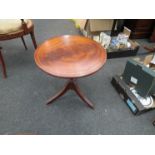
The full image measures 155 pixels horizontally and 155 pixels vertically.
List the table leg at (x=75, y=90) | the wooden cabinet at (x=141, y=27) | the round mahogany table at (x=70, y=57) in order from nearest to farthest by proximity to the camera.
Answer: the round mahogany table at (x=70, y=57) → the table leg at (x=75, y=90) → the wooden cabinet at (x=141, y=27)

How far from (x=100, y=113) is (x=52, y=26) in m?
1.88

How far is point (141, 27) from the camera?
2316 mm

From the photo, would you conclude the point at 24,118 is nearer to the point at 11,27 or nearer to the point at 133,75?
the point at 11,27

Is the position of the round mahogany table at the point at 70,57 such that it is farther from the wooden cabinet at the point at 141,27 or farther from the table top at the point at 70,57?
the wooden cabinet at the point at 141,27

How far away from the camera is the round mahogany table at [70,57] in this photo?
3.27 feet

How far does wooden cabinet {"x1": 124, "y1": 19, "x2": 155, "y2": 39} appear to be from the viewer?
→ 2.28m

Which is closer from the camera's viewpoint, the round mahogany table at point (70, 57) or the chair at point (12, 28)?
the round mahogany table at point (70, 57)

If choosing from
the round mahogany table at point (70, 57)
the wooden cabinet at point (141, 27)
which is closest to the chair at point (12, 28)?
the round mahogany table at point (70, 57)

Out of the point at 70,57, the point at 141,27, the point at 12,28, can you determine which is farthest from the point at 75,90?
the point at 141,27

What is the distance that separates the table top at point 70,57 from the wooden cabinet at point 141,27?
1384 mm

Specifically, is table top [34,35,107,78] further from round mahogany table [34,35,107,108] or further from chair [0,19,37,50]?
chair [0,19,37,50]

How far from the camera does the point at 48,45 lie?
119 centimetres

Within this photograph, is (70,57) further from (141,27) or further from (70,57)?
(141,27)
